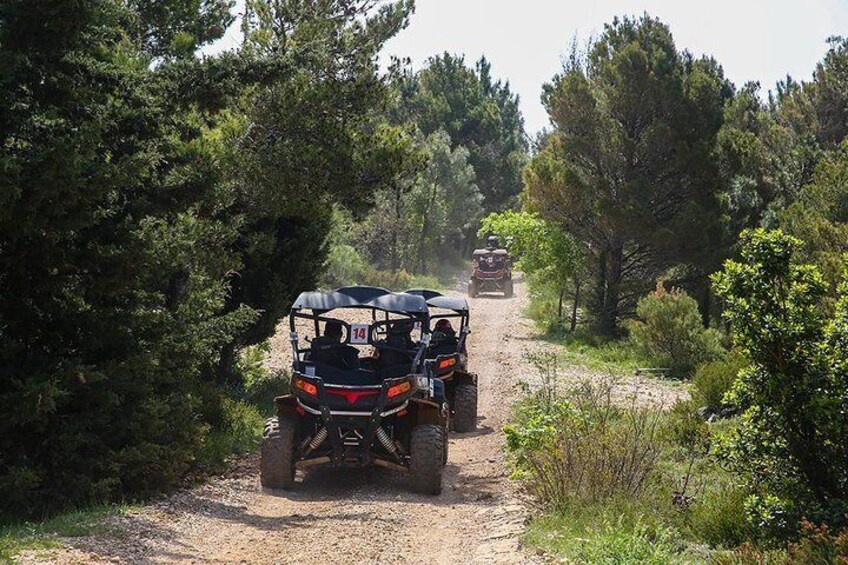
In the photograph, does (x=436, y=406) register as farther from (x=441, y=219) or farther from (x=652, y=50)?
(x=441, y=219)

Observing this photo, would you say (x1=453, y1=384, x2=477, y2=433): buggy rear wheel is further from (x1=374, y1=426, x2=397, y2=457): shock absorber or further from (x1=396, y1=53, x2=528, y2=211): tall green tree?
(x1=396, y1=53, x2=528, y2=211): tall green tree

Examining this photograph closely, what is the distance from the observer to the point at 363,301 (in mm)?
11672

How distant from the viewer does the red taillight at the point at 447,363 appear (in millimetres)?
15023

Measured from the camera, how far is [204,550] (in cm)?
839

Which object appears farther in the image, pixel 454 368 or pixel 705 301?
pixel 705 301

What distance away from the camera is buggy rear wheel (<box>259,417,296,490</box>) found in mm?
10758

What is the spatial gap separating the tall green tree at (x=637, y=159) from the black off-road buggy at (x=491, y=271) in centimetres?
1557

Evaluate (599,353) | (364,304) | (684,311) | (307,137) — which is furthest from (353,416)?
(599,353)

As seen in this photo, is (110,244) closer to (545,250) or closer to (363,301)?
(363,301)

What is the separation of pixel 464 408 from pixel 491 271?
29.9 m

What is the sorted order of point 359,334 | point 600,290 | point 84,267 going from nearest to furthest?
point 84,267 < point 359,334 < point 600,290

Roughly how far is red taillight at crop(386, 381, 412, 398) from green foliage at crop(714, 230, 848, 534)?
4.10 m

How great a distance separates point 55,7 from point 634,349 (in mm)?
18649

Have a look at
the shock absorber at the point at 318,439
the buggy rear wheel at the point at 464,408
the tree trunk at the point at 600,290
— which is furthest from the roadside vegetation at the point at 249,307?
the tree trunk at the point at 600,290
